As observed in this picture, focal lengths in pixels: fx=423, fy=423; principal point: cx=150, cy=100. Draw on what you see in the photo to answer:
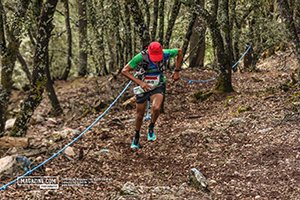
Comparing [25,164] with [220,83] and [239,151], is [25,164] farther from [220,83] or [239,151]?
[220,83]

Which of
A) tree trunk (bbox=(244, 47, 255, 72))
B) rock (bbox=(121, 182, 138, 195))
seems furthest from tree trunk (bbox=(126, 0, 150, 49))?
tree trunk (bbox=(244, 47, 255, 72))

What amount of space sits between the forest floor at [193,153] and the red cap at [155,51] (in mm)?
1933

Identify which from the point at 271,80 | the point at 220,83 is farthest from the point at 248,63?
the point at 220,83

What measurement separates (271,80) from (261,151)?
8.57 metres

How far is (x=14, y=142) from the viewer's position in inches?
367

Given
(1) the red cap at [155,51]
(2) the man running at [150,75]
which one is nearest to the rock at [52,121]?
(2) the man running at [150,75]

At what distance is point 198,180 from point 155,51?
280 centimetres

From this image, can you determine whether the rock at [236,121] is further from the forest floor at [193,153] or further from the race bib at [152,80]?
the race bib at [152,80]

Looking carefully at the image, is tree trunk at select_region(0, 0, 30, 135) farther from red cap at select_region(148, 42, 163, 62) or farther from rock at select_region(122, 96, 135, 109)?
rock at select_region(122, 96, 135, 109)

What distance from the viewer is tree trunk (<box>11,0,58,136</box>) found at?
9.25 meters

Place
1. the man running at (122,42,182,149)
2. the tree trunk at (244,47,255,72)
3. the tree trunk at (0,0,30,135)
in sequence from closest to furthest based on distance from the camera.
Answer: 1. the man running at (122,42,182,149)
2. the tree trunk at (0,0,30,135)
3. the tree trunk at (244,47,255,72)

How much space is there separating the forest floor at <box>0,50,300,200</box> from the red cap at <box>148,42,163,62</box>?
6.34 feet

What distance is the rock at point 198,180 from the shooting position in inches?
253

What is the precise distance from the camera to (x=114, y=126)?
36.7 feet
